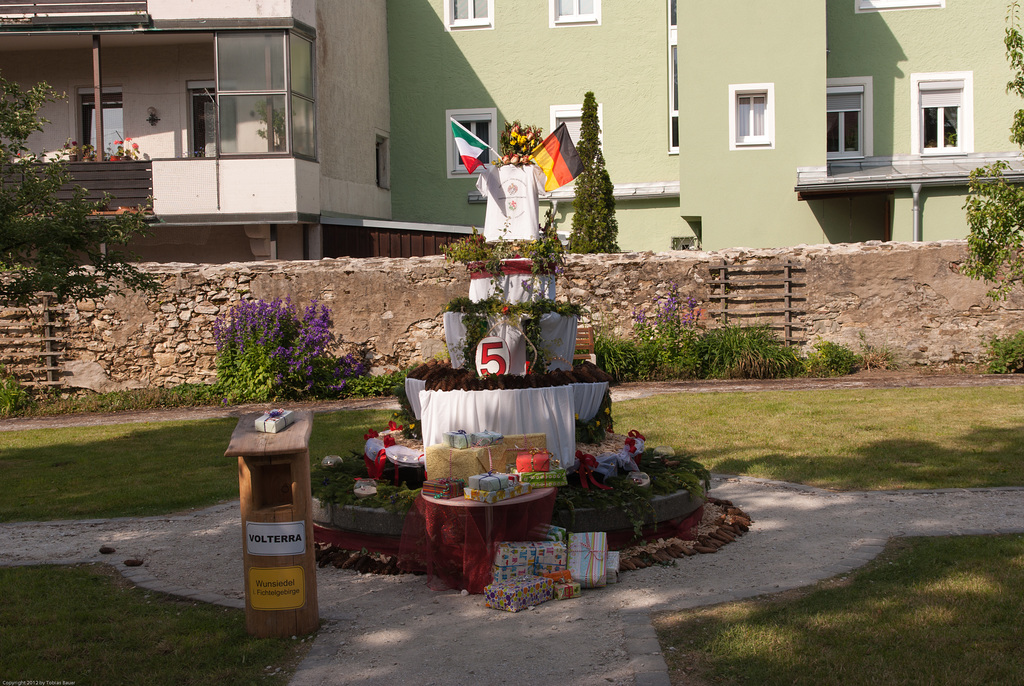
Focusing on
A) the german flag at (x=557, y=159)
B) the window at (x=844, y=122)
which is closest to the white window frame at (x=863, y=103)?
the window at (x=844, y=122)

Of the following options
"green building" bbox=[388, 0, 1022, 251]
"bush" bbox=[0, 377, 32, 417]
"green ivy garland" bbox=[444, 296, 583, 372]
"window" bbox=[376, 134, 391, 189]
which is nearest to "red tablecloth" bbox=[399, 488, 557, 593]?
"green ivy garland" bbox=[444, 296, 583, 372]

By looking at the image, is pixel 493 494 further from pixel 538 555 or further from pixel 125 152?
pixel 125 152

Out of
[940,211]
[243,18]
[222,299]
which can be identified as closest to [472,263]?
[222,299]

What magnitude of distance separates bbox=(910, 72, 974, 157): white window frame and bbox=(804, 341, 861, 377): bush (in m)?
8.33

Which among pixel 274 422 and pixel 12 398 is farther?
pixel 12 398

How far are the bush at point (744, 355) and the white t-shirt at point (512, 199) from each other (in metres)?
7.91

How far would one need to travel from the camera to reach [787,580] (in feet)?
18.5

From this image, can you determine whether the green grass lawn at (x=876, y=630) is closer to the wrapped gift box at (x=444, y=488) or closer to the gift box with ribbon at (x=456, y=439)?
the wrapped gift box at (x=444, y=488)

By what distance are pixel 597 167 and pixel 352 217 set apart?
5.84 metres

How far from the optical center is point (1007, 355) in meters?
14.3

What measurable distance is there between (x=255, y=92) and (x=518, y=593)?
48.3ft

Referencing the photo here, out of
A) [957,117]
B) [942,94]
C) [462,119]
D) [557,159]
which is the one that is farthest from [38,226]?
[957,117]

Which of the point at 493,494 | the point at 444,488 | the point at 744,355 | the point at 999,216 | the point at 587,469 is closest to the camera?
the point at 493,494

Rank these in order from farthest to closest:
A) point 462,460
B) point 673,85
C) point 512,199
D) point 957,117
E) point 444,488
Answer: point 673,85, point 957,117, point 512,199, point 462,460, point 444,488
